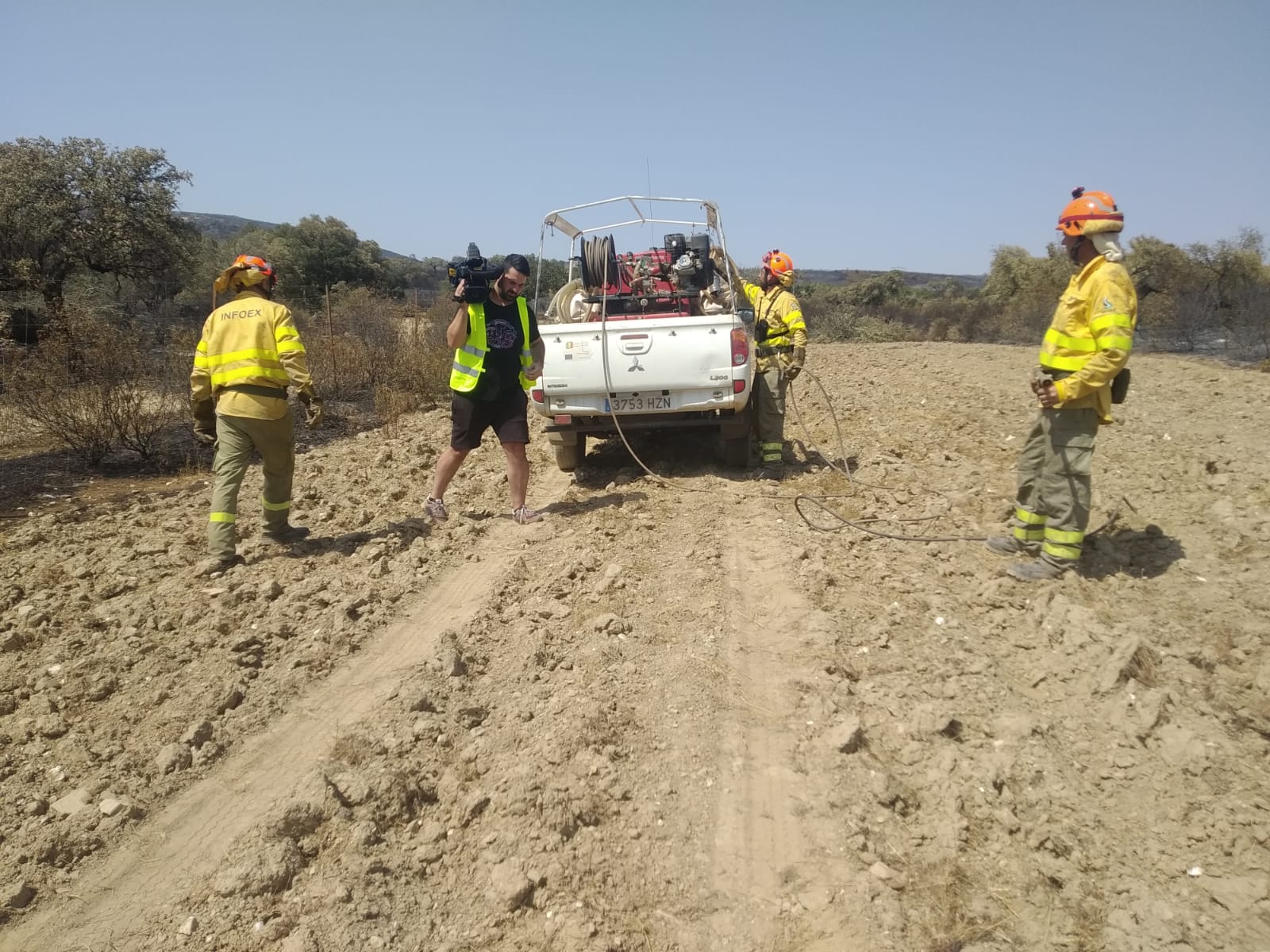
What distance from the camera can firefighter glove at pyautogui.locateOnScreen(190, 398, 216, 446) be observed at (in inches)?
215

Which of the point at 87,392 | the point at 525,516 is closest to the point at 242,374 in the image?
the point at 525,516

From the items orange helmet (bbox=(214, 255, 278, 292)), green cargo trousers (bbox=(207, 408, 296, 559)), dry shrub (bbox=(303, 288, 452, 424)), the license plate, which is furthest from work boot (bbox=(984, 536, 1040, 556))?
dry shrub (bbox=(303, 288, 452, 424))

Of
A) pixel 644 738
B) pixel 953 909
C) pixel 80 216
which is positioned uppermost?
pixel 80 216

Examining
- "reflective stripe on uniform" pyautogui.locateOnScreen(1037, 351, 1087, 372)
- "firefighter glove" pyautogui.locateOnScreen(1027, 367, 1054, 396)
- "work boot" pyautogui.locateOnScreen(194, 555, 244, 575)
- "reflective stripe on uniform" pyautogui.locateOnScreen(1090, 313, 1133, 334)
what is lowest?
"work boot" pyautogui.locateOnScreen(194, 555, 244, 575)

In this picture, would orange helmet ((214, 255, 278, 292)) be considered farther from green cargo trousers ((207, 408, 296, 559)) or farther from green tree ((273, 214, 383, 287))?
green tree ((273, 214, 383, 287))

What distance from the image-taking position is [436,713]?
3.61 m

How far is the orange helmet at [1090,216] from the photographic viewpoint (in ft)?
14.6

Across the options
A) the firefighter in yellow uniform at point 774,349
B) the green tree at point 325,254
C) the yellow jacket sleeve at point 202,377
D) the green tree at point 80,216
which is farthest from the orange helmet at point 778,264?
the green tree at point 325,254

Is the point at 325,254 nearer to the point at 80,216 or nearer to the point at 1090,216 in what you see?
the point at 80,216

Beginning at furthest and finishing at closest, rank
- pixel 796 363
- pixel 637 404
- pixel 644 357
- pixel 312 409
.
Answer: pixel 796 363
pixel 637 404
pixel 644 357
pixel 312 409

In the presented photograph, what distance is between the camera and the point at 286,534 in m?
5.87

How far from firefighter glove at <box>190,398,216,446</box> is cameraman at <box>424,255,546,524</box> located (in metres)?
1.54

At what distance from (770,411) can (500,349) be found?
2763mm

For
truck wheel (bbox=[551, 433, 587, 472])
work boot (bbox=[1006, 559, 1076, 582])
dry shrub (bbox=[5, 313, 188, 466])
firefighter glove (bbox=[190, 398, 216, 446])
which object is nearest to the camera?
work boot (bbox=[1006, 559, 1076, 582])
